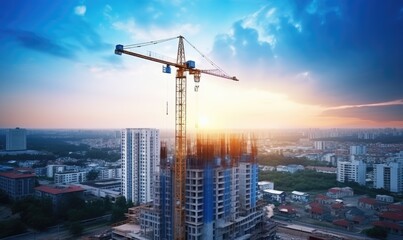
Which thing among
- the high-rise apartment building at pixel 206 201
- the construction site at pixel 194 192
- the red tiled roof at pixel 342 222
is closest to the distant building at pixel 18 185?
the construction site at pixel 194 192

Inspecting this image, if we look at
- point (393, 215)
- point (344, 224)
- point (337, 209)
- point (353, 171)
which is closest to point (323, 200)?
point (337, 209)

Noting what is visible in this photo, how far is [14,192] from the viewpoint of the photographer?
1209 cm

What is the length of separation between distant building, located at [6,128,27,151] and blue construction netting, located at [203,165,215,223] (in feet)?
53.8

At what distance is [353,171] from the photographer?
A: 16.3 m

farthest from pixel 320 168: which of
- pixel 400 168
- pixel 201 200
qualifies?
pixel 201 200

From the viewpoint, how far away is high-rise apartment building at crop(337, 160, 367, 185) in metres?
16.3

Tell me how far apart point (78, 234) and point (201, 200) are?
13.6 ft

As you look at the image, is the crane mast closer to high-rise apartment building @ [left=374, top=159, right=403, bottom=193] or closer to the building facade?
the building facade

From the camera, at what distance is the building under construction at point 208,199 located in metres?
6.60

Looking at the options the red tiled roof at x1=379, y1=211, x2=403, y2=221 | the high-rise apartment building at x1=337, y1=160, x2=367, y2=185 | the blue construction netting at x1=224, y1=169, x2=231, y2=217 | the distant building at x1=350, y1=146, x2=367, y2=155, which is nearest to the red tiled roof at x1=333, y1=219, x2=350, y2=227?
the red tiled roof at x1=379, y1=211, x2=403, y2=221

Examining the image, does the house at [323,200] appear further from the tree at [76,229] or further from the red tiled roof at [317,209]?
the tree at [76,229]

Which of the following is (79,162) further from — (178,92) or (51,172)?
(178,92)

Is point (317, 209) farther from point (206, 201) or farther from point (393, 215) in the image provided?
point (206, 201)

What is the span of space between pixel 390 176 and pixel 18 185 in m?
15.9
